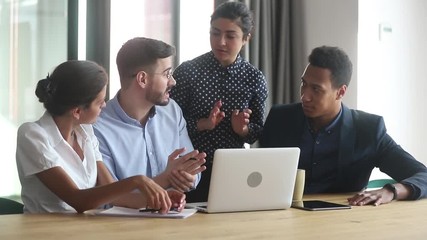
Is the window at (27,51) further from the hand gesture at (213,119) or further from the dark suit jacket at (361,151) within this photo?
the dark suit jacket at (361,151)

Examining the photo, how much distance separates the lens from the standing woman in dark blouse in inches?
113

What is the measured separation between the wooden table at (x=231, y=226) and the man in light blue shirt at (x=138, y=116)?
0.55 meters

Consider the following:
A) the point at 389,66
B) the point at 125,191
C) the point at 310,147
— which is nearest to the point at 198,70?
the point at 310,147

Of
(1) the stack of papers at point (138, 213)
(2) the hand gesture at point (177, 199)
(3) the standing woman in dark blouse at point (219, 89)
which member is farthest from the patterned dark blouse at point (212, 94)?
(1) the stack of papers at point (138, 213)

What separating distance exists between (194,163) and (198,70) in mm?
870

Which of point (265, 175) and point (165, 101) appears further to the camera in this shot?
point (165, 101)

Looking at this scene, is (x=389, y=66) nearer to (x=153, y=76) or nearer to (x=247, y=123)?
(x=247, y=123)

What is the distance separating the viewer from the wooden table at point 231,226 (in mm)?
1611

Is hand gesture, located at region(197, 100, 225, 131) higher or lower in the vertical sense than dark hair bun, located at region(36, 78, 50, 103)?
lower

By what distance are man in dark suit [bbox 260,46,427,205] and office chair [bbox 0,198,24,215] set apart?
123cm

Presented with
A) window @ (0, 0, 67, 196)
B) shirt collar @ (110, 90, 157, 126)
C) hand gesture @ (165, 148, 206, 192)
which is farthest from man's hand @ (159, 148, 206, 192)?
window @ (0, 0, 67, 196)

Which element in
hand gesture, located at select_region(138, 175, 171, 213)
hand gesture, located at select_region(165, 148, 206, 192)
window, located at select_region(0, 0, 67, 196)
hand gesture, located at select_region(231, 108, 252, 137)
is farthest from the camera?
window, located at select_region(0, 0, 67, 196)

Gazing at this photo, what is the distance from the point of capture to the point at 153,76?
96.7 inches

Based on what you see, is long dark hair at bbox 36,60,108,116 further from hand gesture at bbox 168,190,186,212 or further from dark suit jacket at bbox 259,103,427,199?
dark suit jacket at bbox 259,103,427,199
